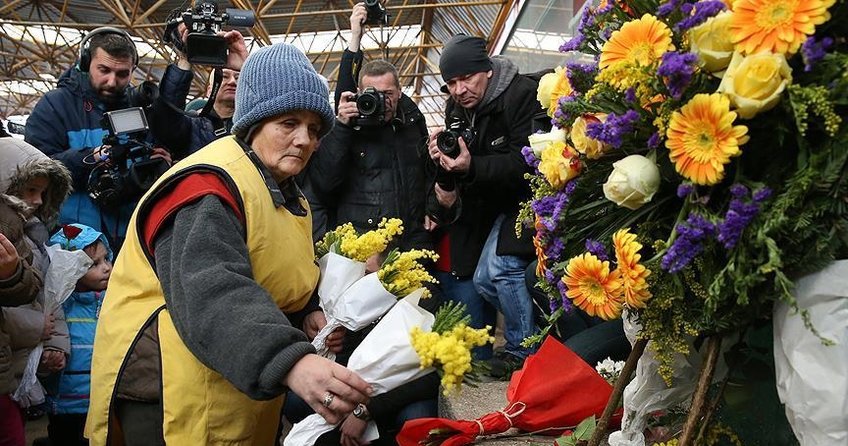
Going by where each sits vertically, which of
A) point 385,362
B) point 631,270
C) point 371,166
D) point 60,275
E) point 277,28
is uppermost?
point 631,270

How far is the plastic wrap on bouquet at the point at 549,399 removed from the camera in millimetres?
1870

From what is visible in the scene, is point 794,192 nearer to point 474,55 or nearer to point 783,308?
point 783,308

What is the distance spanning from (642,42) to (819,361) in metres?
0.53

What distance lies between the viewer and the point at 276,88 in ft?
4.95

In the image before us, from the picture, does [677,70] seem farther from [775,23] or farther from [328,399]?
[328,399]

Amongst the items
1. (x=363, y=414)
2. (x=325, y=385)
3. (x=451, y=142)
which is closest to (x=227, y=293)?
(x=325, y=385)

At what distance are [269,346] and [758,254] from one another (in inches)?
29.1

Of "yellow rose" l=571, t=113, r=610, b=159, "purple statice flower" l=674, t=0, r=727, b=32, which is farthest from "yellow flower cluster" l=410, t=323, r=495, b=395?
"purple statice flower" l=674, t=0, r=727, b=32

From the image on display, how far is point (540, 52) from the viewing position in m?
7.21

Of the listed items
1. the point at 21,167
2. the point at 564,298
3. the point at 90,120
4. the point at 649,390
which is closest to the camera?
the point at 564,298

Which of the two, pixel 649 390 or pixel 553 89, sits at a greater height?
pixel 553 89

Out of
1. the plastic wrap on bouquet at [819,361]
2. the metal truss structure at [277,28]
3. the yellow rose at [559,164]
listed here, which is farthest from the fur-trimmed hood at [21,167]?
the metal truss structure at [277,28]

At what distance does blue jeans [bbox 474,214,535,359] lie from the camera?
2.89m

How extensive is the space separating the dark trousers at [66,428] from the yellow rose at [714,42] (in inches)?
100
